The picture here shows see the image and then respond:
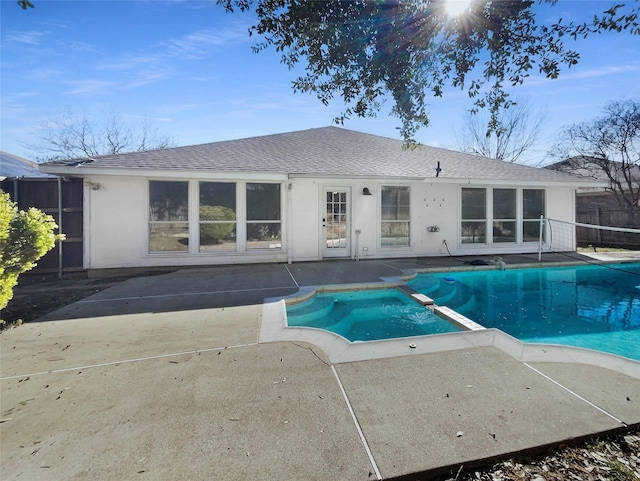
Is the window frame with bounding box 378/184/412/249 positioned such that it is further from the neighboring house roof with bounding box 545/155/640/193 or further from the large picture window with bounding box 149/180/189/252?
the neighboring house roof with bounding box 545/155/640/193

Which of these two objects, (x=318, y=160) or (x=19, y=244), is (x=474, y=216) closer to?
(x=318, y=160)

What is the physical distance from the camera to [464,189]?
1079 centimetres

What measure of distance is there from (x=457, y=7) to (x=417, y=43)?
0.52 m

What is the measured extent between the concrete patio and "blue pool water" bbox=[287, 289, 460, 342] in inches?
51.5

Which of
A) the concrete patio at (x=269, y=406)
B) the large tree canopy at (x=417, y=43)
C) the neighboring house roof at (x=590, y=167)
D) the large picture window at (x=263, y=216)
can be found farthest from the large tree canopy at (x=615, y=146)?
the concrete patio at (x=269, y=406)

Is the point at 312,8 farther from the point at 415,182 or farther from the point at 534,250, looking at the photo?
the point at 534,250

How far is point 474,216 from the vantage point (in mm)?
10945

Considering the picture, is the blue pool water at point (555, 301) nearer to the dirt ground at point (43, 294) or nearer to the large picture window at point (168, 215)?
the large picture window at point (168, 215)

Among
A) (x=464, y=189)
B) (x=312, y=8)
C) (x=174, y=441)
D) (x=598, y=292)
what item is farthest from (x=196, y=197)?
(x=598, y=292)

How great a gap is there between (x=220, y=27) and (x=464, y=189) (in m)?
9.17

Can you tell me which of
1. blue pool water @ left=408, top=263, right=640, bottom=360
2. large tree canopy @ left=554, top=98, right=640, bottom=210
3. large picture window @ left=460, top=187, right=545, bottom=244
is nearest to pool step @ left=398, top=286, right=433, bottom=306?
blue pool water @ left=408, top=263, right=640, bottom=360

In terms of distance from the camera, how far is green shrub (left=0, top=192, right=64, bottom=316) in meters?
3.92

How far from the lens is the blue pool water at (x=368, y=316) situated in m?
4.70

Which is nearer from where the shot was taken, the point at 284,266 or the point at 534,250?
the point at 284,266
